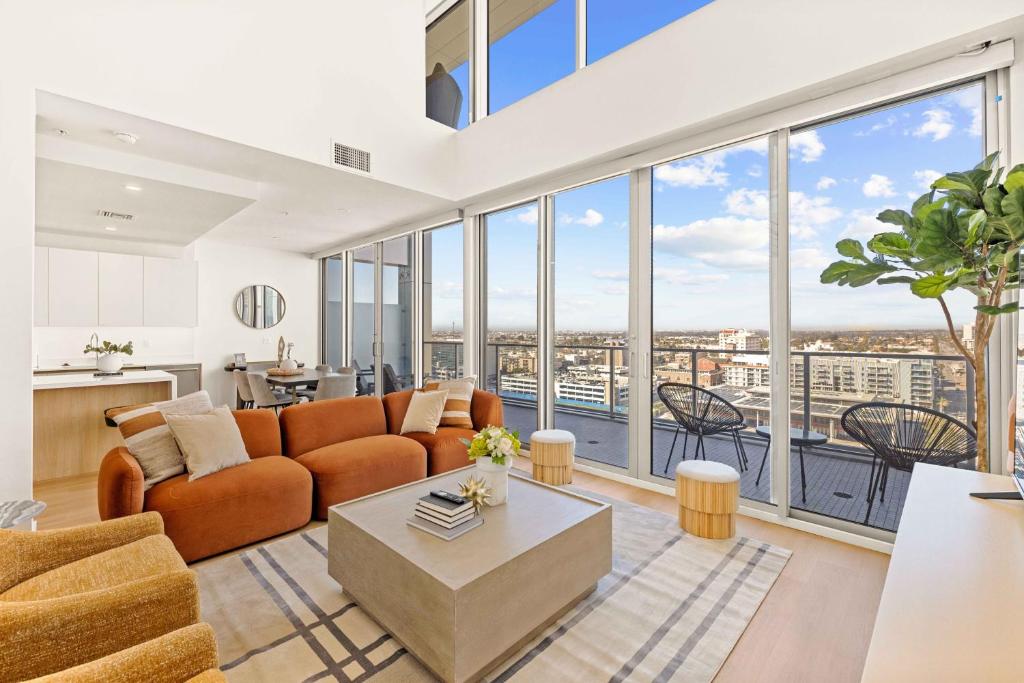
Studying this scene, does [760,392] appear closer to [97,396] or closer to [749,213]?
[749,213]

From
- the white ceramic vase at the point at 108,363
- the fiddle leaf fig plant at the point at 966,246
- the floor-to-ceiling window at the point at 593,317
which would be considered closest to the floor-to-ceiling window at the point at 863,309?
the fiddle leaf fig plant at the point at 966,246

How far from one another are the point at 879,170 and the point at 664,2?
2070 mm

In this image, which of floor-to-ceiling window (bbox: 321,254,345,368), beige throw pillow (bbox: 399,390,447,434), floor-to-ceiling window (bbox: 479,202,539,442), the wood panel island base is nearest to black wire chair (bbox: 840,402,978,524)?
the wood panel island base

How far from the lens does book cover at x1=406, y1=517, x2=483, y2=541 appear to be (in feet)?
6.66

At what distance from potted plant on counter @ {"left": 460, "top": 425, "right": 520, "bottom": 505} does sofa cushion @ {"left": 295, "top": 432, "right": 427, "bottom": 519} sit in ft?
4.12

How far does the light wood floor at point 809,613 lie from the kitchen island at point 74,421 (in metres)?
1.07

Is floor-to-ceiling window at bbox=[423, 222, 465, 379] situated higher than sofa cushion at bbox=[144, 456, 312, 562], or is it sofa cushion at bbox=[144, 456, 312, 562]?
floor-to-ceiling window at bbox=[423, 222, 465, 379]

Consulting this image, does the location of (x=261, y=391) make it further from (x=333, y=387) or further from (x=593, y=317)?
(x=593, y=317)

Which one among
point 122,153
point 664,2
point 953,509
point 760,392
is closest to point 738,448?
point 760,392

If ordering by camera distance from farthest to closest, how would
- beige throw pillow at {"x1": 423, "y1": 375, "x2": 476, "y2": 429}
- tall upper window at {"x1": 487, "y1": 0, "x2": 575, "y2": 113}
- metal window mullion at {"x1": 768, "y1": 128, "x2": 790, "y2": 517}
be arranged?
tall upper window at {"x1": 487, "y1": 0, "x2": 575, "y2": 113} → beige throw pillow at {"x1": 423, "y1": 375, "x2": 476, "y2": 429} → metal window mullion at {"x1": 768, "y1": 128, "x2": 790, "y2": 517}

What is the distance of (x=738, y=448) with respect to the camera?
11.8 feet

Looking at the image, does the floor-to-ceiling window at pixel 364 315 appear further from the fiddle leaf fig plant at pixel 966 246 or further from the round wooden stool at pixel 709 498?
the fiddle leaf fig plant at pixel 966 246

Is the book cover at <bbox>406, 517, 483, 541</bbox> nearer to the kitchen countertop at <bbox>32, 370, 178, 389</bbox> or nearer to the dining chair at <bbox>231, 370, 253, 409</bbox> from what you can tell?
the kitchen countertop at <bbox>32, 370, 178, 389</bbox>

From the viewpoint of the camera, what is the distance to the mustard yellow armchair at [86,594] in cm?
117
